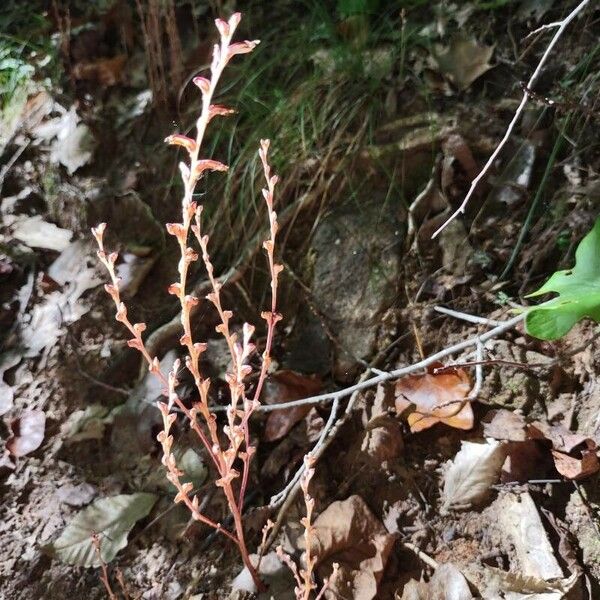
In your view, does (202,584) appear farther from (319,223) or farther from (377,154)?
(377,154)

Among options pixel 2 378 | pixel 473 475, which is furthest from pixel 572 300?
pixel 2 378

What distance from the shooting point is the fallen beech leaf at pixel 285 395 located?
5.23ft

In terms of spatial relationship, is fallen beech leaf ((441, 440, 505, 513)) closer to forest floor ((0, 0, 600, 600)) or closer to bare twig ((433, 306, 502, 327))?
forest floor ((0, 0, 600, 600))

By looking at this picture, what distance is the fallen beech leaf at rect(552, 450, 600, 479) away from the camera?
1.25 metres

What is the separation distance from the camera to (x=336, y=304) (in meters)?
1.76

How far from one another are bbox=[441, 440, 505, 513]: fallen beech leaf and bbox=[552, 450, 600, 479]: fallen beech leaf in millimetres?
127

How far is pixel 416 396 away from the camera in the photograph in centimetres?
149

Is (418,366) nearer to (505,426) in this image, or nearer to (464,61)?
(505,426)

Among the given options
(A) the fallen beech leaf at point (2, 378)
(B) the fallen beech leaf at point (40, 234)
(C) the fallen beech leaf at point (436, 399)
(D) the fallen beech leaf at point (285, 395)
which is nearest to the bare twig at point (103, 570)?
(D) the fallen beech leaf at point (285, 395)

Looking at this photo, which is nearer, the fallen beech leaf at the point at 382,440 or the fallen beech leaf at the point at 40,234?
the fallen beech leaf at the point at 382,440

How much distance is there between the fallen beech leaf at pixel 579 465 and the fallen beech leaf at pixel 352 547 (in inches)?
15.8

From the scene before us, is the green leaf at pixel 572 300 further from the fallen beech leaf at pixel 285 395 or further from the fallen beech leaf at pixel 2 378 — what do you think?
the fallen beech leaf at pixel 2 378

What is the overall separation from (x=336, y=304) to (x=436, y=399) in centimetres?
44

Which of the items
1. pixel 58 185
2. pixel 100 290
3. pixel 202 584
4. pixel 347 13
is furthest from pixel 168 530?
pixel 347 13
